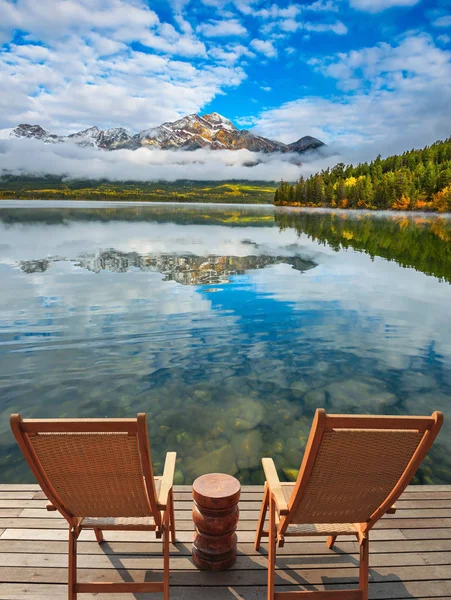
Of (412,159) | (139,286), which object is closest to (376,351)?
(139,286)

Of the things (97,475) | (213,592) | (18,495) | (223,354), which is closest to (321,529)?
(213,592)

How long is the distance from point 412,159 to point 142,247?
16827cm

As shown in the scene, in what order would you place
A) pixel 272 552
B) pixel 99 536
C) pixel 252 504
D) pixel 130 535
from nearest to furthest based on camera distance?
pixel 272 552 < pixel 99 536 < pixel 130 535 < pixel 252 504

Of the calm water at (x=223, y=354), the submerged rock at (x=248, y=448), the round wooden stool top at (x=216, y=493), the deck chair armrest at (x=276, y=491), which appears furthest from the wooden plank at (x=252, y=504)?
the submerged rock at (x=248, y=448)

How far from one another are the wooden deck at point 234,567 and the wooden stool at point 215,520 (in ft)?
0.41

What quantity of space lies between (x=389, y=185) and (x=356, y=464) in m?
152

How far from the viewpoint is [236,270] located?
24.8m

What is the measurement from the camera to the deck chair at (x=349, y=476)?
267 centimetres

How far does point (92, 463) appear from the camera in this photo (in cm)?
280

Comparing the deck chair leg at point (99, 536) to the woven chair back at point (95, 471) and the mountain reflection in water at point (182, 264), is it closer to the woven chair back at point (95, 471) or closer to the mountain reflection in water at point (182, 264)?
the woven chair back at point (95, 471)

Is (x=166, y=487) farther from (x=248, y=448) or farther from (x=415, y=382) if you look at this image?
(x=415, y=382)

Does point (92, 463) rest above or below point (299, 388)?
above

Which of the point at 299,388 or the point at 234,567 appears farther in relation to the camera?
the point at 299,388

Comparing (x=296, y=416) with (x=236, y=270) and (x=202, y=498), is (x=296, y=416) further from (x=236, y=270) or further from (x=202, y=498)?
(x=236, y=270)
